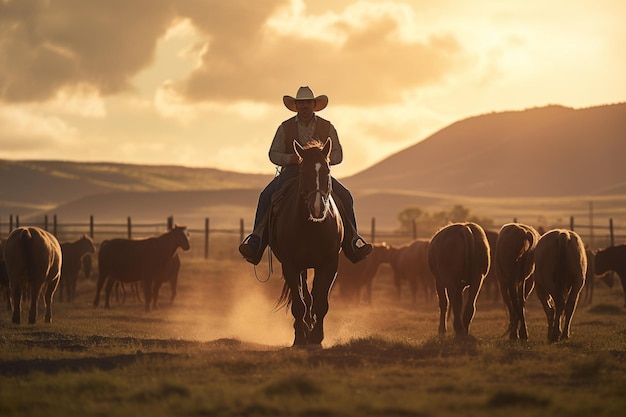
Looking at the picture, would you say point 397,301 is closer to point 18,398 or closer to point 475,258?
point 475,258

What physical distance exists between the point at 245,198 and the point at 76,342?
585 ft

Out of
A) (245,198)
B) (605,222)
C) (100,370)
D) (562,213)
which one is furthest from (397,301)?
(245,198)

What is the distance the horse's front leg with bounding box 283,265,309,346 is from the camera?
12.7 metres

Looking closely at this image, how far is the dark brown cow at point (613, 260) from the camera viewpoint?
2786cm

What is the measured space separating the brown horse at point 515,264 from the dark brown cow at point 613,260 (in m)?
13.0

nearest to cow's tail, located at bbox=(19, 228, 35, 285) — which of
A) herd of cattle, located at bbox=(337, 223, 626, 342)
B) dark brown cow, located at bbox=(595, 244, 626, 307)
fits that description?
herd of cattle, located at bbox=(337, 223, 626, 342)

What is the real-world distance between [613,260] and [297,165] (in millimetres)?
17582

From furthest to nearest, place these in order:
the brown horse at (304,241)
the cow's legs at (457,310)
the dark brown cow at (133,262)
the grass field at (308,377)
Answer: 1. the dark brown cow at (133,262)
2. the cow's legs at (457,310)
3. the brown horse at (304,241)
4. the grass field at (308,377)

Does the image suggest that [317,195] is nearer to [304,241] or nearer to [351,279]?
[304,241]

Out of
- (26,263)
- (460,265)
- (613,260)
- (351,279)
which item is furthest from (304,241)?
(613,260)

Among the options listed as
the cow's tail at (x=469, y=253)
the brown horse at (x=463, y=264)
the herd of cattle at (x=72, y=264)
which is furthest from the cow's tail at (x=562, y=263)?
the herd of cattle at (x=72, y=264)

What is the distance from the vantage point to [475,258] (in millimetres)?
15375

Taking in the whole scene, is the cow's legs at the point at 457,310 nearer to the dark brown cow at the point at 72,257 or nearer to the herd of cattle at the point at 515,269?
the herd of cattle at the point at 515,269

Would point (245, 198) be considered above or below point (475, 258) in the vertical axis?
above
